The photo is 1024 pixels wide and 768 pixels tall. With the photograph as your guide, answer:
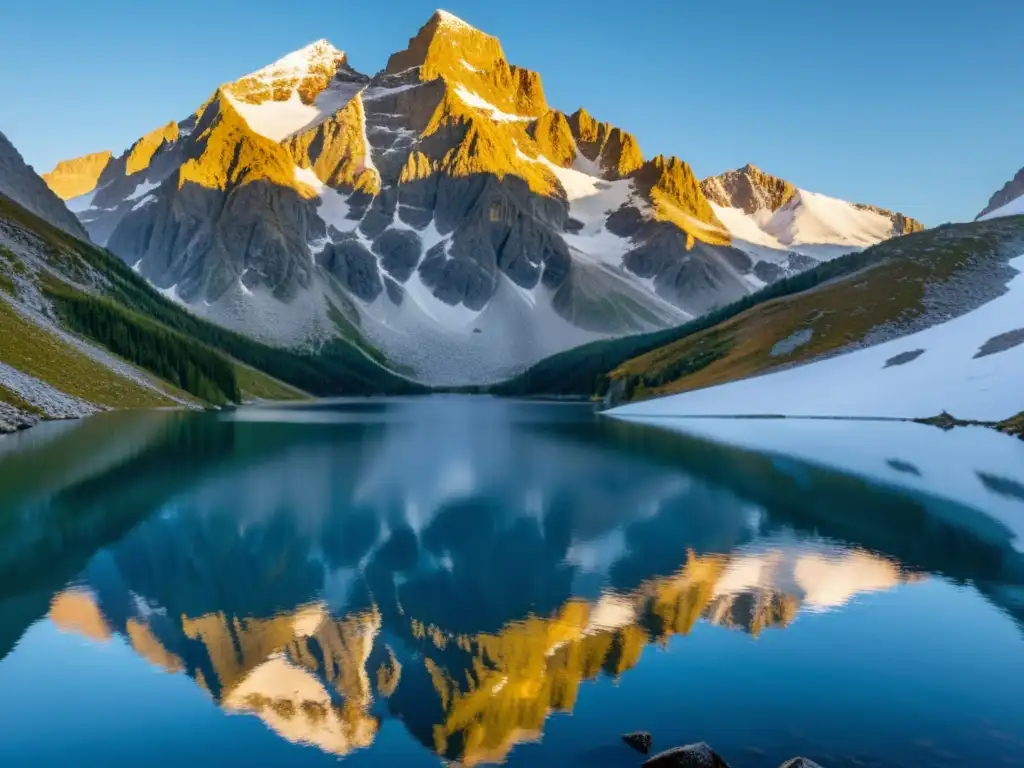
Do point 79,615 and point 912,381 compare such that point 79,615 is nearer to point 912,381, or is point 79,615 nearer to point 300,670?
point 300,670

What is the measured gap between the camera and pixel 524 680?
18312 millimetres

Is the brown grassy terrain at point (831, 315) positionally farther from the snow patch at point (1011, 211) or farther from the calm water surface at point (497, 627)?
the calm water surface at point (497, 627)

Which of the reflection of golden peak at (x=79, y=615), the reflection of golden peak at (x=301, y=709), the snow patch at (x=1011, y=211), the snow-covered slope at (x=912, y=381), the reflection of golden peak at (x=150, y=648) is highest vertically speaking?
the snow patch at (x=1011, y=211)

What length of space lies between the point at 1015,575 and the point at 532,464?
1559 inches

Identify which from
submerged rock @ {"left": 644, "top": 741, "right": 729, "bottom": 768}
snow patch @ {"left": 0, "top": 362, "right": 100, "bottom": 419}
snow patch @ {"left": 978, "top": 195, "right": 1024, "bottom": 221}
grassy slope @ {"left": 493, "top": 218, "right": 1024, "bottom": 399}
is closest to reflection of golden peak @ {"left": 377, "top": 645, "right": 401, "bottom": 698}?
submerged rock @ {"left": 644, "top": 741, "right": 729, "bottom": 768}

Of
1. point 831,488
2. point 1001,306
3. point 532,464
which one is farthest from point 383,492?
point 1001,306

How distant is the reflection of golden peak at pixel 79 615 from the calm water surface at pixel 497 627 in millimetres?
104

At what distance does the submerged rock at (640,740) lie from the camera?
14766 millimetres

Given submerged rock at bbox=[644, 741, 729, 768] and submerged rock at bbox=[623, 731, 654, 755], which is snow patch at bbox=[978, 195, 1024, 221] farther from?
submerged rock at bbox=[644, 741, 729, 768]

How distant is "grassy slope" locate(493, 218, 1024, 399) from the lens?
140250 mm

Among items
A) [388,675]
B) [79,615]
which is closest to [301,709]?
[388,675]

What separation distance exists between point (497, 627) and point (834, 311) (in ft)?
455

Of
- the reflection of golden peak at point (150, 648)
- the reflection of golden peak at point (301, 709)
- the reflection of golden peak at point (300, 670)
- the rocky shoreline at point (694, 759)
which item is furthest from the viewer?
the reflection of golden peak at point (150, 648)

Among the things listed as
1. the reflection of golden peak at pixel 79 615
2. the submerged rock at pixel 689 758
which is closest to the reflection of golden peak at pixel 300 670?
the reflection of golden peak at pixel 79 615
